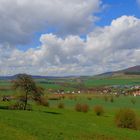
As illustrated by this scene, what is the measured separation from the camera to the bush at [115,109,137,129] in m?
56.9

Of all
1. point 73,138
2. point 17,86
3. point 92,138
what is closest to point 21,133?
point 73,138

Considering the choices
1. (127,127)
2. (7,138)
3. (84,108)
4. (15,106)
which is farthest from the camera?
(84,108)

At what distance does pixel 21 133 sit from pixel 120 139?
1156 cm

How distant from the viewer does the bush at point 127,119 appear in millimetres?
56938

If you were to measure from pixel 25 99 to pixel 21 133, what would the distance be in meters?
52.0

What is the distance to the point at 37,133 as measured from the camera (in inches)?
1259

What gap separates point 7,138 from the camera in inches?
1051

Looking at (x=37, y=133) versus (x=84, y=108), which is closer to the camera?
(x=37, y=133)

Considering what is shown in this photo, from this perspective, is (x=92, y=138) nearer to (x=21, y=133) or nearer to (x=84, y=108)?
(x=21, y=133)

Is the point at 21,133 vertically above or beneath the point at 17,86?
beneath

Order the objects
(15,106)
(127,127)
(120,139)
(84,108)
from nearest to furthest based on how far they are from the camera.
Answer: (120,139) → (127,127) → (15,106) → (84,108)

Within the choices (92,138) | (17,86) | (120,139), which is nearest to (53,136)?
(92,138)

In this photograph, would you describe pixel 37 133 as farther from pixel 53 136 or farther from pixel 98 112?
pixel 98 112

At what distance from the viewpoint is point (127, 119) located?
58.3m
